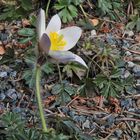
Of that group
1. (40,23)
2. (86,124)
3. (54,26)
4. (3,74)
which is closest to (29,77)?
(3,74)

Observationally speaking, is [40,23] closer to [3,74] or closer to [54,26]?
[54,26]

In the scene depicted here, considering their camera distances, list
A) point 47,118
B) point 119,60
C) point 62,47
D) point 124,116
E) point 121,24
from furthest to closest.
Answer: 1. point 121,24
2. point 119,60
3. point 124,116
4. point 47,118
5. point 62,47

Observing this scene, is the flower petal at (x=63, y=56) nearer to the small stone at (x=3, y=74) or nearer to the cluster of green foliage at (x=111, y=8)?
the small stone at (x=3, y=74)

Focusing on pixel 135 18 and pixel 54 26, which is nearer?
pixel 54 26

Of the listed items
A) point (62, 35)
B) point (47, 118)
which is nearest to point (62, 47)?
point (62, 35)

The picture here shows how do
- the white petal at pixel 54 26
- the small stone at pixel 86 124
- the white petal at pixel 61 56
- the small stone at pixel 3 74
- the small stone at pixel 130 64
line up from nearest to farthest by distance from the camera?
1. the white petal at pixel 61 56
2. the white petal at pixel 54 26
3. the small stone at pixel 86 124
4. the small stone at pixel 3 74
5. the small stone at pixel 130 64

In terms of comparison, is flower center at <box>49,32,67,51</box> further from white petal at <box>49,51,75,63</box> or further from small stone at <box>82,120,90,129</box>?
small stone at <box>82,120,90,129</box>

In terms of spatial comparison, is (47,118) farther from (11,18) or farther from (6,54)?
(11,18)

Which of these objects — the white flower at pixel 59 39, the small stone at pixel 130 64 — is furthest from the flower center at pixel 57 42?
the small stone at pixel 130 64
